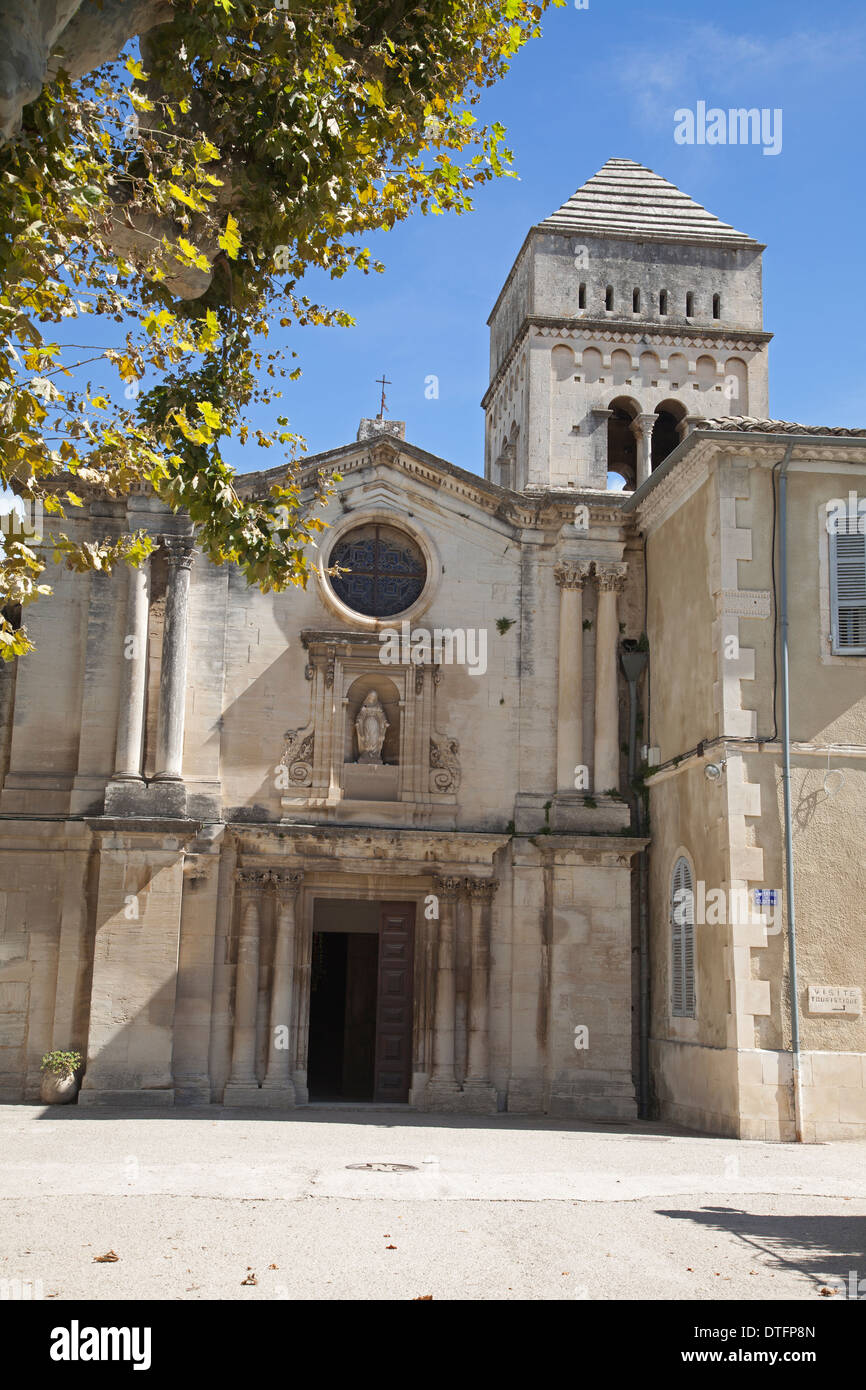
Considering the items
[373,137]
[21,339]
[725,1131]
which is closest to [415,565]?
[725,1131]

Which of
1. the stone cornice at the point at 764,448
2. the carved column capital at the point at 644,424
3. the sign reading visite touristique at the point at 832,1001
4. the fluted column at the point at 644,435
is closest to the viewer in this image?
the sign reading visite touristique at the point at 832,1001

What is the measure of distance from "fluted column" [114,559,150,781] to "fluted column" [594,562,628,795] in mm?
6537

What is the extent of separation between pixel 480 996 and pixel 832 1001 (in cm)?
511

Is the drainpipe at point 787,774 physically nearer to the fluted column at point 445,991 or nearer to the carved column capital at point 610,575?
the carved column capital at point 610,575

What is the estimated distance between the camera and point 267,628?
20422 millimetres

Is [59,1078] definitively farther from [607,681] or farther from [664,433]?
[664,433]

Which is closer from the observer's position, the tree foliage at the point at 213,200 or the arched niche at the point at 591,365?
the tree foliage at the point at 213,200

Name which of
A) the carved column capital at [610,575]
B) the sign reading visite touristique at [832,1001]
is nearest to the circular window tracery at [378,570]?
the carved column capital at [610,575]

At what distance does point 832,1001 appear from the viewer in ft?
54.3

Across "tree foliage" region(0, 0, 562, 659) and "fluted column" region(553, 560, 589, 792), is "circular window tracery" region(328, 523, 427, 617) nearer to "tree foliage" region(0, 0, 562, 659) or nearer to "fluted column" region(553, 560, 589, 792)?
"fluted column" region(553, 560, 589, 792)

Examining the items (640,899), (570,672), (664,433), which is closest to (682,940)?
(640,899)

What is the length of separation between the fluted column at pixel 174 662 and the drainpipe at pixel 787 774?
8121 mm

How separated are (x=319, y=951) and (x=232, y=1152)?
427 inches

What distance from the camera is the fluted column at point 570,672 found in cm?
2044
